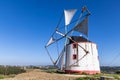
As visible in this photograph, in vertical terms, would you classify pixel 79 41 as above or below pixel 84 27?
below

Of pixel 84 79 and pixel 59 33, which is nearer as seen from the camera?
pixel 84 79

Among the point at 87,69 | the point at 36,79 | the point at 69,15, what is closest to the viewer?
the point at 36,79

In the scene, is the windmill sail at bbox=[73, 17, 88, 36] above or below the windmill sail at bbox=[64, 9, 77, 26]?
below

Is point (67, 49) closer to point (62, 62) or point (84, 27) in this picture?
point (62, 62)

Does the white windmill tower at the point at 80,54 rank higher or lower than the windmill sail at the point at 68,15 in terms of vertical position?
lower

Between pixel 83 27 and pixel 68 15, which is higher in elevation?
pixel 68 15

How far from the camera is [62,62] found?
43812 millimetres

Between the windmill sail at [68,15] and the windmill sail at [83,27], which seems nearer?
the windmill sail at [83,27]

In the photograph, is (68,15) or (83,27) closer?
(83,27)

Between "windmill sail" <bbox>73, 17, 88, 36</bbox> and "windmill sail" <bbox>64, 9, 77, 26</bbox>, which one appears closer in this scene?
"windmill sail" <bbox>73, 17, 88, 36</bbox>

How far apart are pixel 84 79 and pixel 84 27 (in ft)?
58.7

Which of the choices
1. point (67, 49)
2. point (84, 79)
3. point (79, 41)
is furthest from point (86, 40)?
point (84, 79)

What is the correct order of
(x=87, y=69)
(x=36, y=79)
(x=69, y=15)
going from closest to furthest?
(x=36, y=79) → (x=87, y=69) → (x=69, y=15)

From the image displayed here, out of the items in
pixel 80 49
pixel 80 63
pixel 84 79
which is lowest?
pixel 84 79
